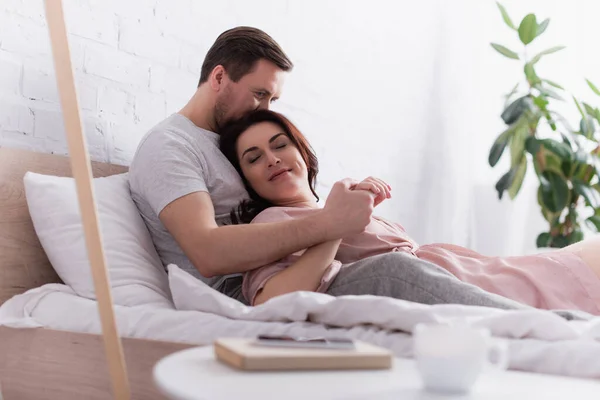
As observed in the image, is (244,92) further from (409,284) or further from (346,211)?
(409,284)

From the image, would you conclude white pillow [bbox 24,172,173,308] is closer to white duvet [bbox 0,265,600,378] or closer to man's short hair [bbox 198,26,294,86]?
white duvet [bbox 0,265,600,378]

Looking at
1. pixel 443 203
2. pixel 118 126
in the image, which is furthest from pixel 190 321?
pixel 443 203

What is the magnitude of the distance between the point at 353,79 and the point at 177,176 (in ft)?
5.44

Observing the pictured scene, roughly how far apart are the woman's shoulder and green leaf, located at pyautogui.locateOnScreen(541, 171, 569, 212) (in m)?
1.85

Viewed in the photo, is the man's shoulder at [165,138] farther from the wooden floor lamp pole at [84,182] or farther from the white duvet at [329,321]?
the wooden floor lamp pole at [84,182]

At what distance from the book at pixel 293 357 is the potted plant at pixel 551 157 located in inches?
104

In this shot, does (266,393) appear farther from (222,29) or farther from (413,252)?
(222,29)

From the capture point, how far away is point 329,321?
1.35 meters

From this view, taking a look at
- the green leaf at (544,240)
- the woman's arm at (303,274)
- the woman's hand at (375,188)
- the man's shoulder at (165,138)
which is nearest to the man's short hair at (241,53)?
the man's shoulder at (165,138)

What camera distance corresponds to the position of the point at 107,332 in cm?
118


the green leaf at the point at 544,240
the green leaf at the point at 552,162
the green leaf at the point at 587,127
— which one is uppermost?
the green leaf at the point at 587,127

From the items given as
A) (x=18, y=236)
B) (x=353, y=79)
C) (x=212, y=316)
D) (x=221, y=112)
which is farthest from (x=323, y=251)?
(x=353, y=79)

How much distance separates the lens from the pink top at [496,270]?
5.73 ft

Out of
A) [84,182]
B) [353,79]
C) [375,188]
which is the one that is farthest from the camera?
[353,79]
